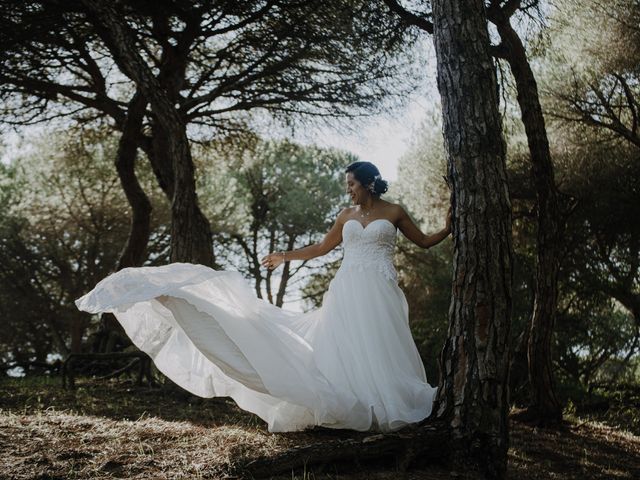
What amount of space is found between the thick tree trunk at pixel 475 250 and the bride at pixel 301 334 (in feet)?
1.86

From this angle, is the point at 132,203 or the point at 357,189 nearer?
the point at 357,189

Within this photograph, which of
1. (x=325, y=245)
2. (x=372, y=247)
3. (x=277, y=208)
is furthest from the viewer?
(x=277, y=208)

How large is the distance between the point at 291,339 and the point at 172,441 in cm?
98

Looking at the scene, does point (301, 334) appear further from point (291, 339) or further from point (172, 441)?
point (172, 441)

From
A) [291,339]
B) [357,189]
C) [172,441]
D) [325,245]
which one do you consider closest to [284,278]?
[325,245]

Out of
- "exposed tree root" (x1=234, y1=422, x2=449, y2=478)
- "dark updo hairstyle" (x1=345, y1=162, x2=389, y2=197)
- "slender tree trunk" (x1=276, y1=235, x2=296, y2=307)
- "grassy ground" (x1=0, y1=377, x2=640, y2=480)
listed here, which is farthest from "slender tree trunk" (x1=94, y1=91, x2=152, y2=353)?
"slender tree trunk" (x1=276, y1=235, x2=296, y2=307)

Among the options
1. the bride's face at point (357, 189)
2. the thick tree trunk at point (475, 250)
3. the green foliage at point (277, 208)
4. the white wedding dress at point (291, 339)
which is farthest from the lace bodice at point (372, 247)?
the green foliage at point (277, 208)

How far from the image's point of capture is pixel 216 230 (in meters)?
15.8

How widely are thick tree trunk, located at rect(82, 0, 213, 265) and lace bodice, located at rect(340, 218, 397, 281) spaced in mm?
1830

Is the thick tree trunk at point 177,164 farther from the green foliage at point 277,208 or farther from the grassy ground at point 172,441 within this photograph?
the green foliage at point 277,208

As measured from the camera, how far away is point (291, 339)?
4062mm

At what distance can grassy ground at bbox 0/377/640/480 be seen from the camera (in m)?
2.99

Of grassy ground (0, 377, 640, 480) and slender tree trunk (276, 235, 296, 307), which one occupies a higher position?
slender tree trunk (276, 235, 296, 307)

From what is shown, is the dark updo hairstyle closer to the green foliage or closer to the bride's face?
the bride's face
